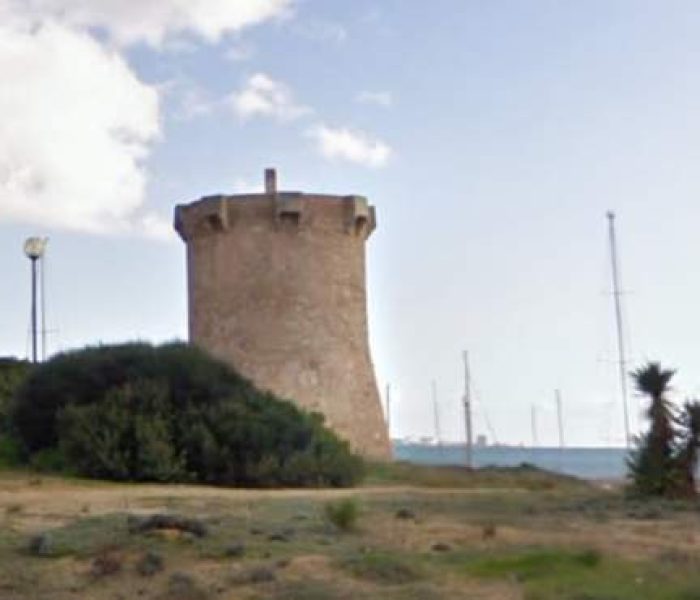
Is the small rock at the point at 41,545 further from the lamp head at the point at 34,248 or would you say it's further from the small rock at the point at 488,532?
the lamp head at the point at 34,248

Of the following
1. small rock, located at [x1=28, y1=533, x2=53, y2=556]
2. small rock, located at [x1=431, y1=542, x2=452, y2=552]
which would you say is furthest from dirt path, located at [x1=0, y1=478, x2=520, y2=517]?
small rock, located at [x1=431, y1=542, x2=452, y2=552]

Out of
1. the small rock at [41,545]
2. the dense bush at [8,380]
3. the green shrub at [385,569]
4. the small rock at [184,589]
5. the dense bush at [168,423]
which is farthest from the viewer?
the dense bush at [8,380]

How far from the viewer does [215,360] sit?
2462cm

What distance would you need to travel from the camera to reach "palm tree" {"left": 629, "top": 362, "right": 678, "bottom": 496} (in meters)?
16.3

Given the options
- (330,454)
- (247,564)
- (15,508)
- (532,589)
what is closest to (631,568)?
(532,589)

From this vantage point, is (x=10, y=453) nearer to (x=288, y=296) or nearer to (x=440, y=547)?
(x=288, y=296)

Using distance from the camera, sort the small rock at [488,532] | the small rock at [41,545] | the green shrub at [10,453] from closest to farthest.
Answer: the small rock at [41,545] → the small rock at [488,532] → the green shrub at [10,453]

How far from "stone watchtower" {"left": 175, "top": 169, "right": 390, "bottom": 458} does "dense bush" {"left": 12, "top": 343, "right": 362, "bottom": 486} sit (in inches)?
381

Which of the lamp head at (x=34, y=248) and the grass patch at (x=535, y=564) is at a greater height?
the lamp head at (x=34, y=248)

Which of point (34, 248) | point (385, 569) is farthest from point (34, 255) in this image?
point (385, 569)

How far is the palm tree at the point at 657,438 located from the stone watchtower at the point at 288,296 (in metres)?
18.3

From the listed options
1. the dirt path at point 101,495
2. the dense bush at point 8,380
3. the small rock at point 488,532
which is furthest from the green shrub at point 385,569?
the dense bush at point 8,380

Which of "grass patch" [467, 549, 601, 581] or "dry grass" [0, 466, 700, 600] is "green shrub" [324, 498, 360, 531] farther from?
"grass patch" [467, 549, 601, 581]

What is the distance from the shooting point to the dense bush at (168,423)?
20.8m
